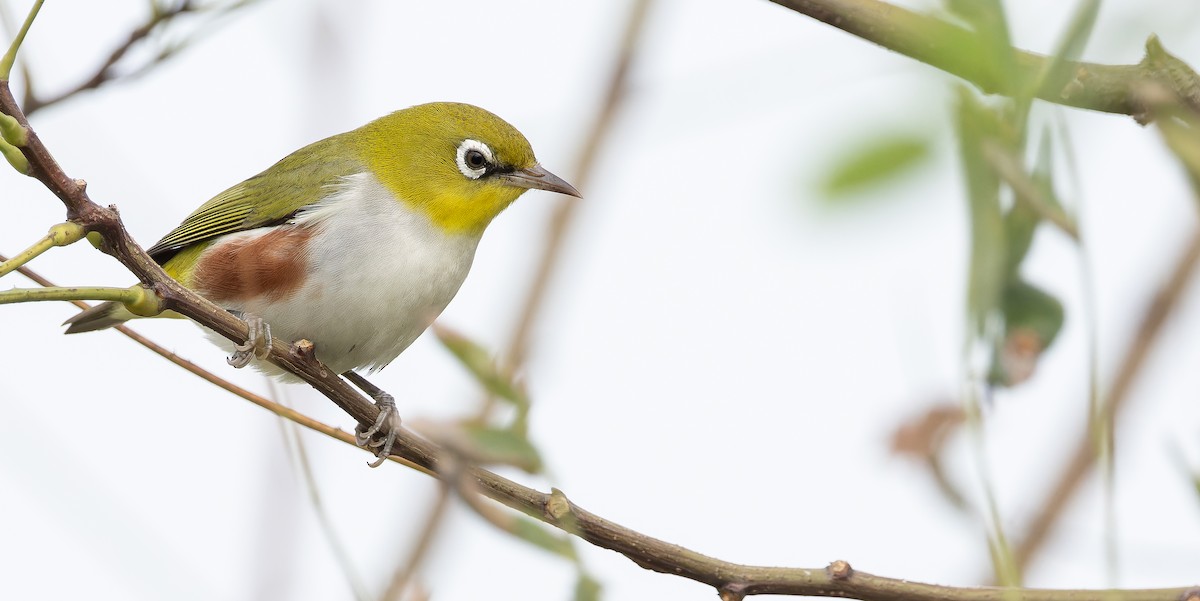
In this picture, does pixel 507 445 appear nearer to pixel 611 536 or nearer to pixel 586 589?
pixel 586 589

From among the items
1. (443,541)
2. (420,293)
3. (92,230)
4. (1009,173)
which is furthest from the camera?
(420,293)

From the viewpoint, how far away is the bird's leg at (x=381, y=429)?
446 centimetres

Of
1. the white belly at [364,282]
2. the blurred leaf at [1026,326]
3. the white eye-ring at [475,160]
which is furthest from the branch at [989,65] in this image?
the white eye-ring at [475,160]

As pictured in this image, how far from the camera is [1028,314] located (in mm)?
2385

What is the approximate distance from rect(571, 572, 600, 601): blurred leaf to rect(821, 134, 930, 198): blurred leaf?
123 cm

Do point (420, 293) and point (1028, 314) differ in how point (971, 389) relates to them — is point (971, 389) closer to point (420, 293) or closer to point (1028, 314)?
point (1028, 314)

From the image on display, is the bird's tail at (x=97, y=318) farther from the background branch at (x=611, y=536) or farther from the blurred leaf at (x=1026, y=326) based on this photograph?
the blurred leaf at (x=1026, y=326)

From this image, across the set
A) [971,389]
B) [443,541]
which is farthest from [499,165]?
[971,389]

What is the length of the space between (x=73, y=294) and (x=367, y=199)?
3.73 metres

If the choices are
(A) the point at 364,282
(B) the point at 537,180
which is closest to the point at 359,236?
(A) the point at 364,282

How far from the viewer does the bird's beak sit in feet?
21.2

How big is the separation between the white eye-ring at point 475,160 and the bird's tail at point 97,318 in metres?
1.94

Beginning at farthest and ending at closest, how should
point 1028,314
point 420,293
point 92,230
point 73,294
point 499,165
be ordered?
1. point 499,165
2. point 420,293
3. point 92,230
4. point 73,294
5. point 1028,314

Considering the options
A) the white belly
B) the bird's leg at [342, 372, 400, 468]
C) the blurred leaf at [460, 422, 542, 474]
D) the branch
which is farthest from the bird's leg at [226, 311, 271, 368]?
the branch
